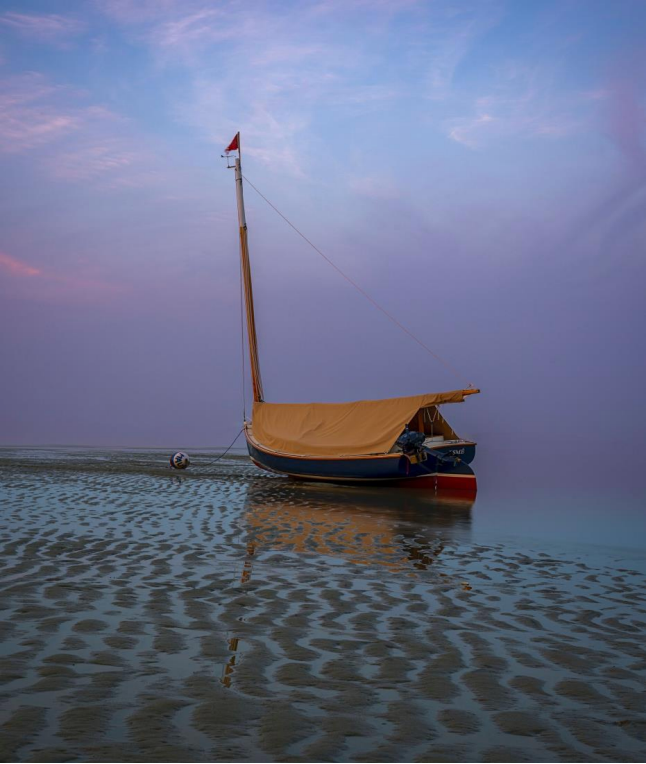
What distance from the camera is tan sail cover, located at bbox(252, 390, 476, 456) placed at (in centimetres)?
2175

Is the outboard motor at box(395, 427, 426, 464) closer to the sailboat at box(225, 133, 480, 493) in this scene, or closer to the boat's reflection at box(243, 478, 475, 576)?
the sailboat at box(225, 133, 480, 493)

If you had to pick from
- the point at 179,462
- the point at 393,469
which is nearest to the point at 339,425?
the point at 393,469

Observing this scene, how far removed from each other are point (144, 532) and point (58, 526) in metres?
1.62

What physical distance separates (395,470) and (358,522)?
7.53 meters

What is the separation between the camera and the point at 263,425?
26578 mm

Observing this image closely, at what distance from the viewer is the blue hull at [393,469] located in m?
20.9

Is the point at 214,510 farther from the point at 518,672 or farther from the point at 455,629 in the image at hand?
the point at 518,672

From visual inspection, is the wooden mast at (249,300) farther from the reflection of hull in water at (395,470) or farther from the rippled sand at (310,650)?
the rippled sand at (310,650)

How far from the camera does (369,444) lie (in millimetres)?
21625

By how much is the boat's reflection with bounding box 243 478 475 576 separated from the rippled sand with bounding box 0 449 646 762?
0.14m

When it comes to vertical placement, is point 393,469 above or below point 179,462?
above

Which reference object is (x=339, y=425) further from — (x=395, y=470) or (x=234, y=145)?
→ (x=234, y=145)

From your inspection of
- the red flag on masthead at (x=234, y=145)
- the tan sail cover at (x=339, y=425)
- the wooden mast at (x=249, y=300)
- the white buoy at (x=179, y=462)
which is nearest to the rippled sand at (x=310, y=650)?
the tan sail cover at (x=339, y=425)

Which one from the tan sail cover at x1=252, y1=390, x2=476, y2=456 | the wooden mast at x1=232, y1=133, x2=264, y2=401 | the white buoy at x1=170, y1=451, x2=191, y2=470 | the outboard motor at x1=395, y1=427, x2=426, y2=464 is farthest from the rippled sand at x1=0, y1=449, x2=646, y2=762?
the wooden mast at x1=232, y1=133, x2=264, y2=401
